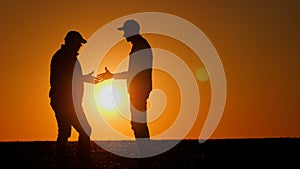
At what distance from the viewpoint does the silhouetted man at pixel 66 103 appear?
1249 centimetres

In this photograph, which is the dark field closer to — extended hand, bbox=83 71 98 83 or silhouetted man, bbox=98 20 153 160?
silhouetted man, bbox=98 20 153 160

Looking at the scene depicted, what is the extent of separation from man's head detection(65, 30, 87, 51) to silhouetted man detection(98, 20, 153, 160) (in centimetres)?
98

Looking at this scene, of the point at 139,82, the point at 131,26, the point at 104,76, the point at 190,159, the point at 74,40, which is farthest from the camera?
the point at 190,159

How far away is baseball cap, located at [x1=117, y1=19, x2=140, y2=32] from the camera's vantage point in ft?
41.3

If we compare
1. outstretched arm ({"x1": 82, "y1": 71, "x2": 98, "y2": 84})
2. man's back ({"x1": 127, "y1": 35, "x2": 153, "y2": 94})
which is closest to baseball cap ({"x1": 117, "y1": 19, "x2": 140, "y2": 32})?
man's back ({"x1": 127, "y1": 35, "x2": 153, "y2": 94})

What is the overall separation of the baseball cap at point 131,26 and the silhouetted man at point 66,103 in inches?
45.2

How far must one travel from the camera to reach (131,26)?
41.5 ft

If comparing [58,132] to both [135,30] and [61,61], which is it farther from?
[135,30]

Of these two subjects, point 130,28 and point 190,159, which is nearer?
point 130,28

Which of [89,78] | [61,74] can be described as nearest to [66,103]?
[61,74]

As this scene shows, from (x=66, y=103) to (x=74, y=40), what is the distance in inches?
51.6

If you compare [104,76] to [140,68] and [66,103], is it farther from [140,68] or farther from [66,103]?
[140,68]

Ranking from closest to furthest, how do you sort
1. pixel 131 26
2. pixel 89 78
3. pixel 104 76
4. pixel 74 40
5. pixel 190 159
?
pixel 131 26 < pixel 74 40 < pixel 89 78 < pixel 104 76 < pixel 190 159

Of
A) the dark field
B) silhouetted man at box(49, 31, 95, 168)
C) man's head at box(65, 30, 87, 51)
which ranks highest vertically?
man's head at box(65, 30, 87, 51)
